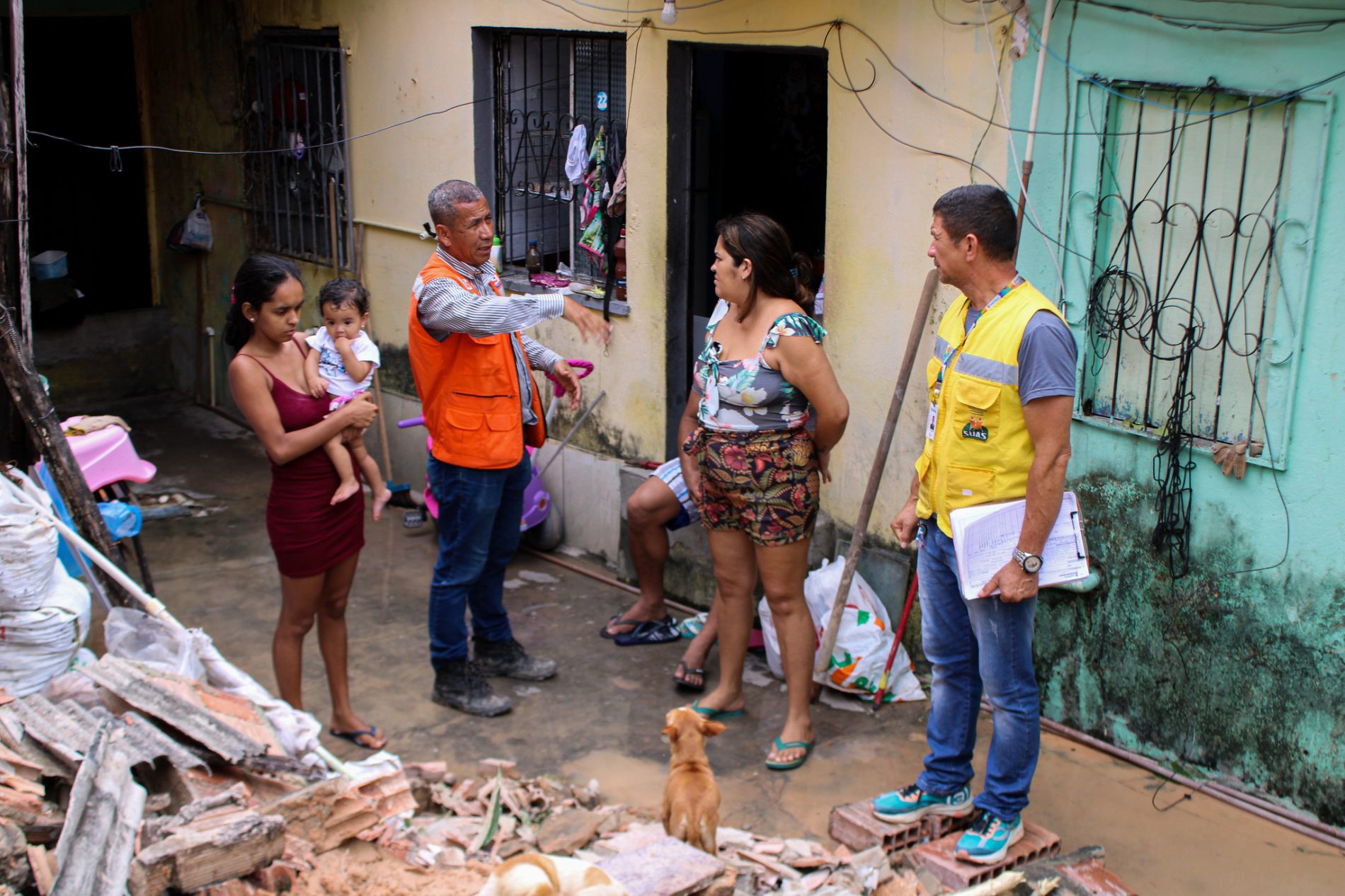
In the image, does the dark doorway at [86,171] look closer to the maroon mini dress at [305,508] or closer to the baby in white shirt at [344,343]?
the baby in white shirt at [344,343]

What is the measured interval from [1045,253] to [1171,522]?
43.4 inches

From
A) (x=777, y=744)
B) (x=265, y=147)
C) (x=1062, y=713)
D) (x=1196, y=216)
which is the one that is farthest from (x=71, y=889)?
(x=265, y=147)

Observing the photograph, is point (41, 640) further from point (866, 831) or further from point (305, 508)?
point (866, 831)

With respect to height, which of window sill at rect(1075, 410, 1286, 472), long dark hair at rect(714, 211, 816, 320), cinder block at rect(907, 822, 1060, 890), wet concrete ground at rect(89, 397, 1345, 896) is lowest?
wet concrete ground at rect(89, 397, 1345, 896)

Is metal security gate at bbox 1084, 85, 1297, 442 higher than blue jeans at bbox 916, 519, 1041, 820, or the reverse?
metal security gate at bbox 1084, 85, 1297, 442

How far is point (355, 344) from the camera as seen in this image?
18.9ft

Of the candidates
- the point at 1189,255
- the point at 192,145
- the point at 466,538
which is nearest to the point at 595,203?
Result: the point at 466,538

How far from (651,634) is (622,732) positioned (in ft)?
2.99

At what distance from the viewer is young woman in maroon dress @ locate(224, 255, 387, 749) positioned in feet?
14.3

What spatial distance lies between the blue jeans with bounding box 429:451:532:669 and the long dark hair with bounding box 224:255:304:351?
3.33 feet

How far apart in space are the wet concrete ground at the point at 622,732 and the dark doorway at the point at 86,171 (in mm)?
3749

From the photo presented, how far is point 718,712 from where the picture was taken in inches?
205

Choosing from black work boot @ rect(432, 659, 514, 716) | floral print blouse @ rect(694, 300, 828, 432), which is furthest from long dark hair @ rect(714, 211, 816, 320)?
black work boot @ rect(432, 659, 514, 716)

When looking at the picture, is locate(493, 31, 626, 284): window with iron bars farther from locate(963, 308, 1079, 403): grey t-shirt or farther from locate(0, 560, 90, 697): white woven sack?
locate(963, 308, 1079, 403): grey t-shirt
